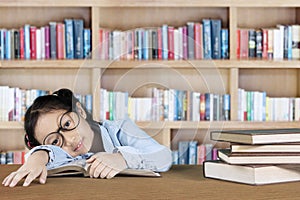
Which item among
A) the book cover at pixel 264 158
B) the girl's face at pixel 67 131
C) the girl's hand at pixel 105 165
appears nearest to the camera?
the book cover at pixel 264 158

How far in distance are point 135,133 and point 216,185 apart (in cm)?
47

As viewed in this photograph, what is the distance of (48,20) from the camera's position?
3648mm

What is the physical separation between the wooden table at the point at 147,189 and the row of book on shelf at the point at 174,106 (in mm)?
2160

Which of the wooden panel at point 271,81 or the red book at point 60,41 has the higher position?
the red book at point 60,41

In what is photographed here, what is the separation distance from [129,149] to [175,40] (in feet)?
6.93

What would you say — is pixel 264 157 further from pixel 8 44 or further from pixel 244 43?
pixel 8 44

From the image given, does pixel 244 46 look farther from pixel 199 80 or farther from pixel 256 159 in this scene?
pixel 256 159

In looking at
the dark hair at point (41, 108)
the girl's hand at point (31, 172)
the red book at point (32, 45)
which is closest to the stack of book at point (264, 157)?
the girl's hand at point (31, 172)

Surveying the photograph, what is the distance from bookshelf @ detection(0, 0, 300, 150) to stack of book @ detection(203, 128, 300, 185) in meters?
2.21

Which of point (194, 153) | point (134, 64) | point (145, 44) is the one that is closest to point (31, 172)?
point (134, 64)

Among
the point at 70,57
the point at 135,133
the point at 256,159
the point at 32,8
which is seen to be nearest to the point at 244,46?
the point at 70,57

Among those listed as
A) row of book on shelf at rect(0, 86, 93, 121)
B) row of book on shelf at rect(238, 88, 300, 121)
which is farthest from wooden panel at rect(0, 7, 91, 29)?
row of book on shelf at rect(238, 88, 300, 121)

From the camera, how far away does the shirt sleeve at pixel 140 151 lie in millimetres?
1377

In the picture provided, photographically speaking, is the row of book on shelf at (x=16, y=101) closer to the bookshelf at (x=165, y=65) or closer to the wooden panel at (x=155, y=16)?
the bookshelf at (x=165, y=65)
